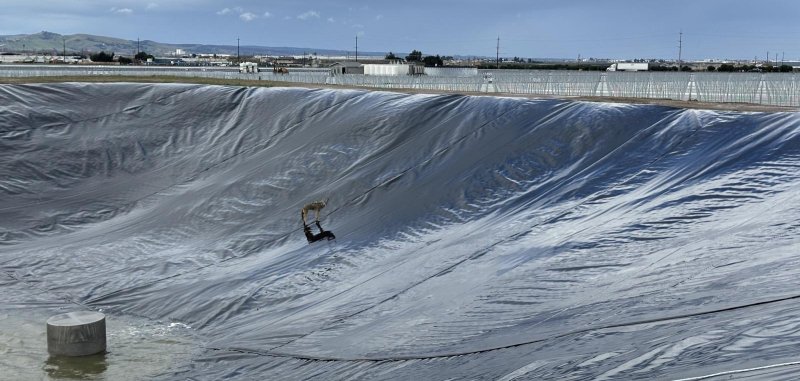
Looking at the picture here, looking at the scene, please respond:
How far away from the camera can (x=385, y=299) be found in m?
9.84

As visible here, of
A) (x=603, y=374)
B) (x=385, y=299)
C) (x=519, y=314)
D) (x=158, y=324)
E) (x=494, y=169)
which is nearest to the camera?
(x=603, y=374)

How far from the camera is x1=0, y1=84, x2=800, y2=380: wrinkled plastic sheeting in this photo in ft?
23.9

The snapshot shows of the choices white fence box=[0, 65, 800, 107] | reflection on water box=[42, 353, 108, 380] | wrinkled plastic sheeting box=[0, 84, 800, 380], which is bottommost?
reflection on water box=[42, 353, 108, 380]

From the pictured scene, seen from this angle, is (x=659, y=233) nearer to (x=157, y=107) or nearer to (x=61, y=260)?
(x=61, y=260)

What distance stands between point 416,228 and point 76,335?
15.8 feet

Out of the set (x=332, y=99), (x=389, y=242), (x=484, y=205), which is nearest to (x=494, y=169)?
(x=484, y=205)

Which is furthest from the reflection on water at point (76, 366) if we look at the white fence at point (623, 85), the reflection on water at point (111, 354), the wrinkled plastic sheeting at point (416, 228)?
the white fence at point (623, 85)

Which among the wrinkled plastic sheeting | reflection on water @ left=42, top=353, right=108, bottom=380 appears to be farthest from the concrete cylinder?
the wrinkled plastic sheeting

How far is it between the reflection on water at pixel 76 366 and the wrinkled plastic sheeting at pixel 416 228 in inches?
37.9

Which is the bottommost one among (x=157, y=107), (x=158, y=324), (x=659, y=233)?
(x=158, y=324)

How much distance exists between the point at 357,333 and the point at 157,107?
1346cm

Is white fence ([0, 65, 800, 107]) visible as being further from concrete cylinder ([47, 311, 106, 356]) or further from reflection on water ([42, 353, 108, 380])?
reflection on water ([42, 353, 108, 380])

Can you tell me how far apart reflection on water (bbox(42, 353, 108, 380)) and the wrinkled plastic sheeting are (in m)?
0.96

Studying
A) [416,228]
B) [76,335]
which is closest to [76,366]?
[76,335]
